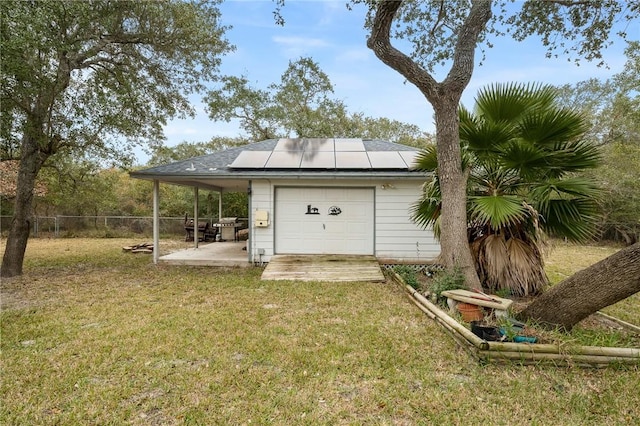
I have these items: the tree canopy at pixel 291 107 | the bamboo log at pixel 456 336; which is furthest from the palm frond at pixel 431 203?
the tree canopy at pixel 291 107

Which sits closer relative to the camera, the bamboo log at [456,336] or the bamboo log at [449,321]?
the bamboo log at [449,321]

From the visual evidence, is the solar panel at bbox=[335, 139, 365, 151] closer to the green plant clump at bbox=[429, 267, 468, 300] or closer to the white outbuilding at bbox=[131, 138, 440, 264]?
the white outbuilding at bbox=[131, 138, 440, 264]

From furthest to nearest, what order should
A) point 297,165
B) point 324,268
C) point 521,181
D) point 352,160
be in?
1. point 352,160
2. point 297,165
3. point 324,268
4. point 521,181

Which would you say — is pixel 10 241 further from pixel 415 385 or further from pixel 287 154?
pixel 415 385

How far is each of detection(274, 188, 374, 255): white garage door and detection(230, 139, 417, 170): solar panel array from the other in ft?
2.16

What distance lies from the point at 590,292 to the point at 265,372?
11.4 feet

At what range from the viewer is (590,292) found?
354 centimetres

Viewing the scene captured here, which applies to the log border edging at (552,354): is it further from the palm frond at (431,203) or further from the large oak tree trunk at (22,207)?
the large oak tree trunk at (22,207)

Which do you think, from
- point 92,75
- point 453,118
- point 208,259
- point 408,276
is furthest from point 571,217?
point 92,75

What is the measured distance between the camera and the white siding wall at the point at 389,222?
8586 mm

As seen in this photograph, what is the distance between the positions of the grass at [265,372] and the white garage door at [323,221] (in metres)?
3.26

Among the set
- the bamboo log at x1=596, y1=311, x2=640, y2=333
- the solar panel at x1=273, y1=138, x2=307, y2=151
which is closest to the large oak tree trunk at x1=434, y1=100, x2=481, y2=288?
the bamboo log at x1=596, y1=311, x2=640, y2=333

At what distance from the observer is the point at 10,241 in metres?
7.36

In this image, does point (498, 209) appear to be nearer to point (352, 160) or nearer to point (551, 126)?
point (551, 126)
